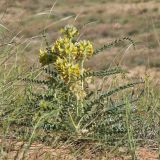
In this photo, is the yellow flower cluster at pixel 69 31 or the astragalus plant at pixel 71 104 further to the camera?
the yellow flower cluster at pixel 69 31

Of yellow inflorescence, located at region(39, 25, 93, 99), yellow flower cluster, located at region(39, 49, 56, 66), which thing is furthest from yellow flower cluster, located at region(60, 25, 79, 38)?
yellow flower cluster, located at region(39, 49, 56, 66)

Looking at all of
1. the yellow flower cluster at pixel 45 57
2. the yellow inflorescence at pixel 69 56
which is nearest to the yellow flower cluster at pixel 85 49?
the yellow inflorescence at pixel 69 56

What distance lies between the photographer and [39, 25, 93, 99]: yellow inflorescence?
269 cm

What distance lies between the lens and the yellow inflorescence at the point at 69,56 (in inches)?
106

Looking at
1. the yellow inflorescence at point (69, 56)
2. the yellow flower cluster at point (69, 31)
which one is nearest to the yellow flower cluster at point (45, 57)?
the yellow inflorescence at point (69, 56)

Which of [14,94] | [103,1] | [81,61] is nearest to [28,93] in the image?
[14,94]

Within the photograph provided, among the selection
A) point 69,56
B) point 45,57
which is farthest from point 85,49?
point 45,57

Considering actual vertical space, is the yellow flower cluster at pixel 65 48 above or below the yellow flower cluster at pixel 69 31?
below

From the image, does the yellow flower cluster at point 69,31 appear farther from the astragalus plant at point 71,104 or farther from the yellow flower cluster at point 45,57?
the yellow flower cluster at point 45,57

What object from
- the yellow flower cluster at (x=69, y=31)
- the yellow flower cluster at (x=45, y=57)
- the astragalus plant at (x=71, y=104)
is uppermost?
the yellow flower cluster at (x=69, y=31)

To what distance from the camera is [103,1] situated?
1163 inches

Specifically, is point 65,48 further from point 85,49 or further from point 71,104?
point 71,104

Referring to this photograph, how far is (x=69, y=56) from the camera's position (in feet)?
8.99

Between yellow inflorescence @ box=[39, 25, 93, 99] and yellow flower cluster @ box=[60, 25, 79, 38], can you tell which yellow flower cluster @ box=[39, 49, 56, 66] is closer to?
yellow inflorescence @ box=[39, 25, 93, 99]
